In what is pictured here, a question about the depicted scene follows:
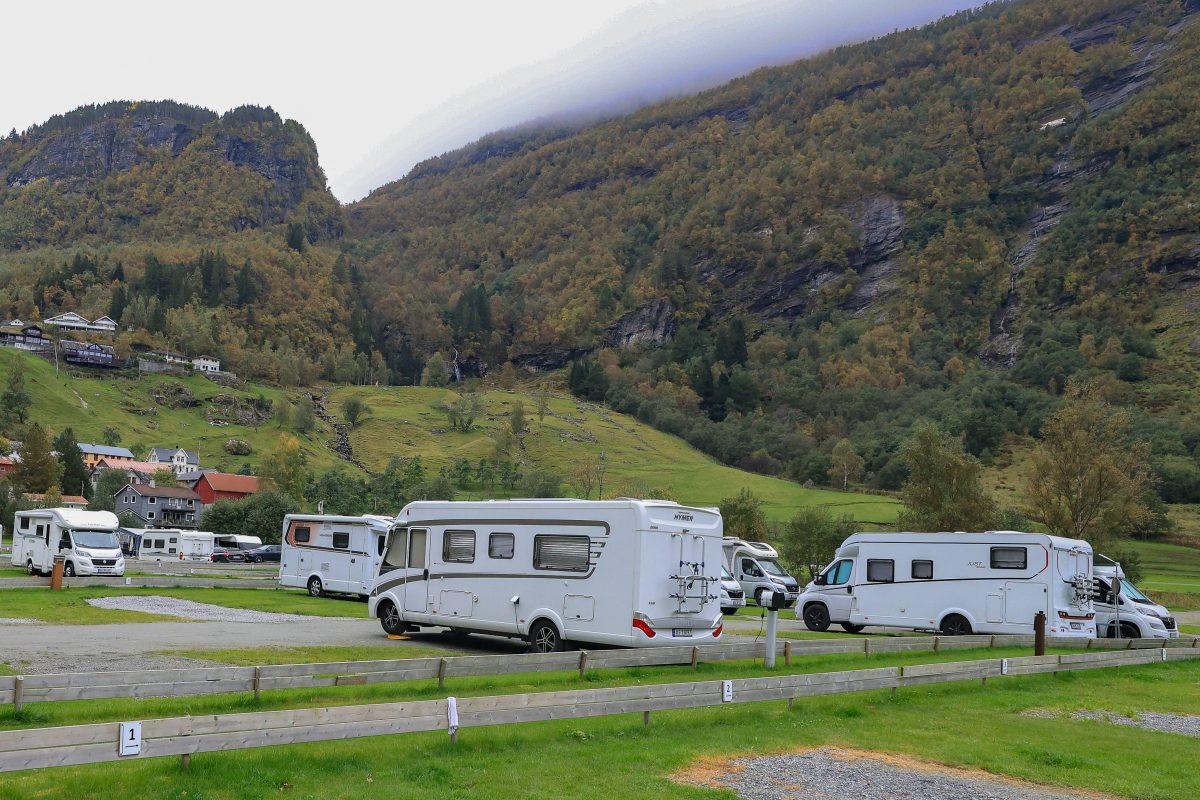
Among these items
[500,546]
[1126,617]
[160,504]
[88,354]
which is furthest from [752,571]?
[88,354]

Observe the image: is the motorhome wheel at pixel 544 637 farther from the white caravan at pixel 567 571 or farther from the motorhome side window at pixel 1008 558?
the motorhome side window at pixel 1008 558

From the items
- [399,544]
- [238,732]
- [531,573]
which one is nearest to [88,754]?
[238,732]

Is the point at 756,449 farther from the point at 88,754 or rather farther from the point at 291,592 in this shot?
the point at 88,754

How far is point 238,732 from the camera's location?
8500mm

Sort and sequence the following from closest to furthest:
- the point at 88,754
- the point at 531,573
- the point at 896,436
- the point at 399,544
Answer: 1. the point at 88,754
2. the point at 531,573
3. the point at 399,544
4. the point at 896,436

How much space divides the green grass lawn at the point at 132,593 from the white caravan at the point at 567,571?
8.13 metres

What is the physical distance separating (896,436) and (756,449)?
27694 mm

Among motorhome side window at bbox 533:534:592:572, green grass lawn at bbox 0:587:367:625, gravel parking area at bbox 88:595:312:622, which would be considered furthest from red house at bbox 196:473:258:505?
motorhome side window at bbox 533:534:592:572

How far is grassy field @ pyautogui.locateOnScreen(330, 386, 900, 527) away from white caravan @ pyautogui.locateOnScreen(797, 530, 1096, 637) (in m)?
72.6

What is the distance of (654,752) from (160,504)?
118 metres

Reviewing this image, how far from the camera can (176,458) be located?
137m

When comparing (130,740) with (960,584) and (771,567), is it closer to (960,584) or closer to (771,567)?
(960,584)

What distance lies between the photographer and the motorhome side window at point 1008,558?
77.4 feet

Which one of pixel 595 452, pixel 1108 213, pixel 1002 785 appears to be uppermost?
pixel 1108 213
